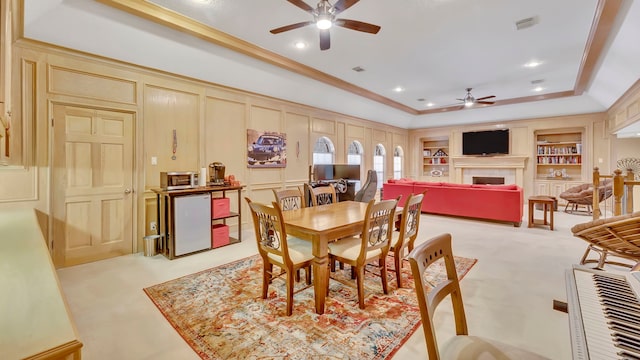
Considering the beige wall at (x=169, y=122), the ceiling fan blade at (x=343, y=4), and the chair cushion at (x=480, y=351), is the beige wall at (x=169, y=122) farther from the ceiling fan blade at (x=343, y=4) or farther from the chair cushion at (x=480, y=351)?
the chair cushion at (x=480, y=351)

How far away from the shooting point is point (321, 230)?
86.2 inches

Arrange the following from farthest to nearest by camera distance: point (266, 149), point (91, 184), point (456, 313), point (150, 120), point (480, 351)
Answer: point (266, 149) → point (150, 120) → point (91, 184) → point (456, 313) → point (480, 351)

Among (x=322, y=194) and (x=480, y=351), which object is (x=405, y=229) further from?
(x=480, y=351)

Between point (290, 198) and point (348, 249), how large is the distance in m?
1.16

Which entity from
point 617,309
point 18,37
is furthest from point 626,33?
point 18,37

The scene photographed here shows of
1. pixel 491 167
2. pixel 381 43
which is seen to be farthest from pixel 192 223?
pixel 491 167

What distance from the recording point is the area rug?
6.25 ft

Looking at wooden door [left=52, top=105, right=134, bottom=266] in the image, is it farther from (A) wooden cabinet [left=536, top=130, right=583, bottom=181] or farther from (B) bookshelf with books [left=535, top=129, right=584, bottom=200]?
(A) wooden cabinet [left=536, top=130, right=583, bottom=181]

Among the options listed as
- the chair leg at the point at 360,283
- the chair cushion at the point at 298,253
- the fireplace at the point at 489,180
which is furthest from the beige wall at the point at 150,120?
the fireplace at the point at 489,180

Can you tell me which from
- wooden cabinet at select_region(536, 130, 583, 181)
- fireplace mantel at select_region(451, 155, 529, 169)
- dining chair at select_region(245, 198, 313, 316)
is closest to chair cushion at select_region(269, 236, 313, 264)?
dining chair at select_region(245, 198, 313, 316)

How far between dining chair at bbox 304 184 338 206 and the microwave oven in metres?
1.71

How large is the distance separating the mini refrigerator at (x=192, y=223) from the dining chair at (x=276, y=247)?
1.80 meters

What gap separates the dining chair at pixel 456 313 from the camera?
1.05 meters

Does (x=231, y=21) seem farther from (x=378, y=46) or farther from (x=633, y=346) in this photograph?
(x=633, y=346)
